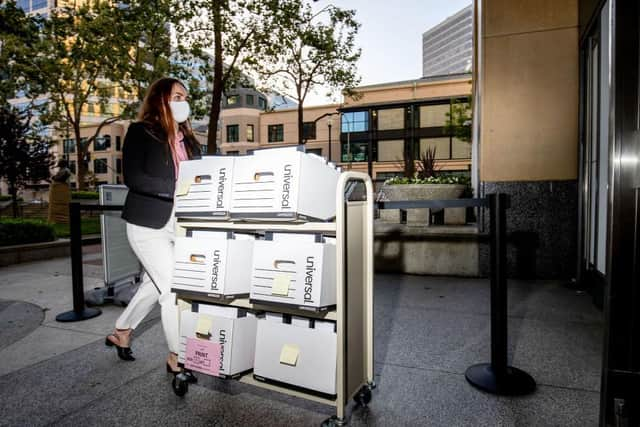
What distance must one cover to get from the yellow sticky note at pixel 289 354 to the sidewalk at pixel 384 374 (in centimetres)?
39

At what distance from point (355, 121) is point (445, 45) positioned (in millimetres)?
137843

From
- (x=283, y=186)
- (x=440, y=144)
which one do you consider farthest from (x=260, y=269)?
(x=440, y=144)

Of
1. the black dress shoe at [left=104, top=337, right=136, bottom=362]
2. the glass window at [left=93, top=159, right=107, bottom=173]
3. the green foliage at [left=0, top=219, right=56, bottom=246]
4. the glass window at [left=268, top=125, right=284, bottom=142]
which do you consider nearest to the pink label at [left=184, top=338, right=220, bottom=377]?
the black dress shoe at [left=104, top=337, right=136, bottom=362]

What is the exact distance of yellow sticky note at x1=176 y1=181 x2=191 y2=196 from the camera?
2.45 metres

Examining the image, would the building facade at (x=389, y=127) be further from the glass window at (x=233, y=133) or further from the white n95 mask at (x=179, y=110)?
the white n95 mask at (x=179, y=110)

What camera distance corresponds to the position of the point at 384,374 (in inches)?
108

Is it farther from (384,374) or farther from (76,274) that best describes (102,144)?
(384,374)

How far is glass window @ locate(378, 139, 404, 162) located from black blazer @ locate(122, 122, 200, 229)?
41.9 metres

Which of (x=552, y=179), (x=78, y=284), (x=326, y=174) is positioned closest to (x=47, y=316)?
(x=78, y=284)

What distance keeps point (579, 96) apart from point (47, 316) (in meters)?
7.24

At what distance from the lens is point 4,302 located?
488 centimetres

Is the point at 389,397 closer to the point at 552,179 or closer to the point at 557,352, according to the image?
the point at 557,352

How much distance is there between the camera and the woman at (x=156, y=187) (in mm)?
2650

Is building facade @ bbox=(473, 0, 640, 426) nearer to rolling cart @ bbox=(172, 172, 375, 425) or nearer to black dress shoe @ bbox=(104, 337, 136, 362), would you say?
rolling cart @ bbox=(172, 172, 375, 425)
